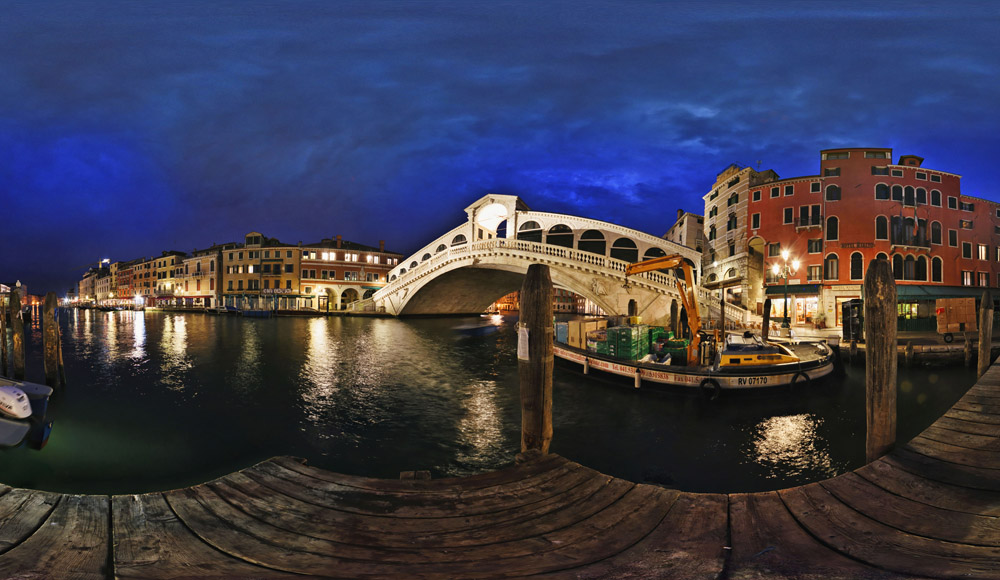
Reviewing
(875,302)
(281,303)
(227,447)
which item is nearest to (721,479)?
(875,302)

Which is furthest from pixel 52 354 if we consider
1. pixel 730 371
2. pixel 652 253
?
pixel 652 253

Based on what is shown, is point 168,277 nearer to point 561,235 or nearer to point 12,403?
point 561,235

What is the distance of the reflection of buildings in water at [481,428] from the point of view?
22.8 feet

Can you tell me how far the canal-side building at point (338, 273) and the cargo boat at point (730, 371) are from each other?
141 ft

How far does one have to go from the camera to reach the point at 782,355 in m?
11.0

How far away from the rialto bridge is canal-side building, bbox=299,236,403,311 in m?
7.21

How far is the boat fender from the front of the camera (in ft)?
32.7

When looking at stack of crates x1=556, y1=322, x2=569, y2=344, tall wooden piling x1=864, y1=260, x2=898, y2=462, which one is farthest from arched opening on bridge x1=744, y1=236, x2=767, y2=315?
tall wooden piling x1=864, y1=260, x2=898, y2=462

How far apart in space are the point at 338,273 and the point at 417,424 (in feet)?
149

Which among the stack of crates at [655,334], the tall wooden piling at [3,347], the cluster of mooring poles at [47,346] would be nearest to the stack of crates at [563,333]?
the stack of crates at [655,334]

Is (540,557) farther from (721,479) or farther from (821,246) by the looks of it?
(821,246)

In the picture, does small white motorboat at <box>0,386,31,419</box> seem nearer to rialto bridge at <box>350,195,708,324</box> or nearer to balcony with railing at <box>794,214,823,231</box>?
rialto bridge at <box>350,195,708,324</box>

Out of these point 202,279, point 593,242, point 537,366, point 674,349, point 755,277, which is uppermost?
point 593,242

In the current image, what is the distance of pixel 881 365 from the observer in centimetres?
390
